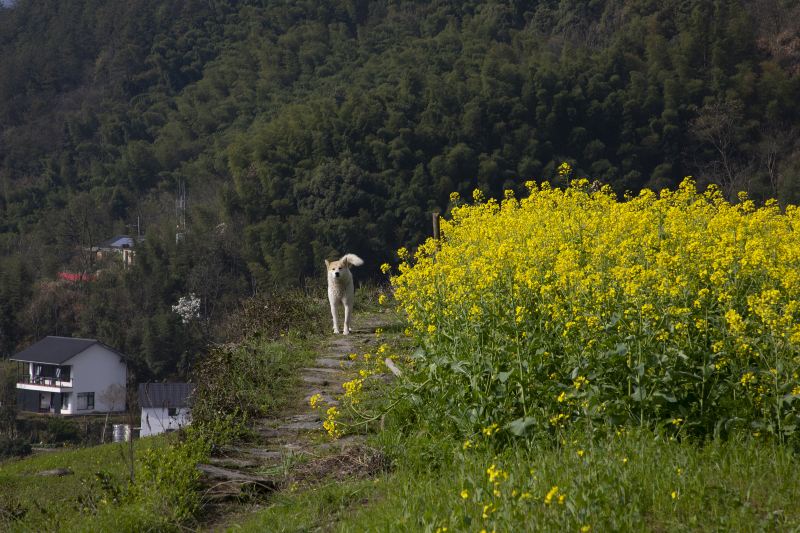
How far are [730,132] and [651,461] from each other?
36649 millimetres

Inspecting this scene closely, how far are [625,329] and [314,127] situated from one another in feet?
137

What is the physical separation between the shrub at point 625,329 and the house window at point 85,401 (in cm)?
4385

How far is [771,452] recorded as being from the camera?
473 centimetres

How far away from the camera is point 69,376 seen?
47.2 meters

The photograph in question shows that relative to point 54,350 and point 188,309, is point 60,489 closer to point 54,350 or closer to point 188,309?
point 188,309

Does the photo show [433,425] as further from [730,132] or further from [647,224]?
[730,132]

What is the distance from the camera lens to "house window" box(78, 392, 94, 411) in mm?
47812

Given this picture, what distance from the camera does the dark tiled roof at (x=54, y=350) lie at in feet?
152

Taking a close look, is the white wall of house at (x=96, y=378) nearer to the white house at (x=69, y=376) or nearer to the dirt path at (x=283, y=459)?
the white house at (x=69, y=376)

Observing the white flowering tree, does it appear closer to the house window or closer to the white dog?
the house window

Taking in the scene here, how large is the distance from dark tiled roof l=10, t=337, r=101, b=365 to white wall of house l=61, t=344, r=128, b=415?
0.31 metres

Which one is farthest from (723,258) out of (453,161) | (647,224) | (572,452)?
(453,161)

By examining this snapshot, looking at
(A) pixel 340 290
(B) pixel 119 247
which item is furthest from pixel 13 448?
(B) pixel 119 247

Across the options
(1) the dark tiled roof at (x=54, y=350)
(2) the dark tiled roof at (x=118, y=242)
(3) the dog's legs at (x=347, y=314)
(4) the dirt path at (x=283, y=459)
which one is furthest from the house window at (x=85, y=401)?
(4) the dirt path at (x=283, y=459)
